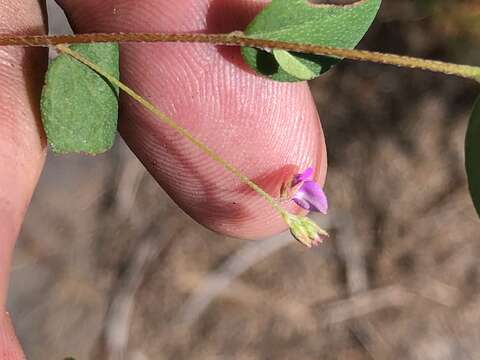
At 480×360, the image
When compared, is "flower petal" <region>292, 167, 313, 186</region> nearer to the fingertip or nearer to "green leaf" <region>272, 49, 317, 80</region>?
"green leaf" <region>272, 49, 317, 80</region>

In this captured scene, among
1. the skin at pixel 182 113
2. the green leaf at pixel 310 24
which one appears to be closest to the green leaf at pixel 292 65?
the green leaf at pixel 310 24

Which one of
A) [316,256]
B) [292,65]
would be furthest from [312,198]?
[316,256]

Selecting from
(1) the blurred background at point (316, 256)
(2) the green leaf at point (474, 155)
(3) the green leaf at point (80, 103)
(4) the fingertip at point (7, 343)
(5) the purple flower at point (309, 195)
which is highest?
(3) the green leaf at point (80, 103)

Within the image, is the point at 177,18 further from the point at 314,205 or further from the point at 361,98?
the point at 361,98

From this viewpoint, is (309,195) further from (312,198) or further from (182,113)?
(182,113)

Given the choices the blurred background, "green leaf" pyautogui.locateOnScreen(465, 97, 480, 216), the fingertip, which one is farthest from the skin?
the blurred background

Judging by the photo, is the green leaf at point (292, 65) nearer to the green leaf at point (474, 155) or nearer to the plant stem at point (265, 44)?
the plant stem at point (265, 44)
